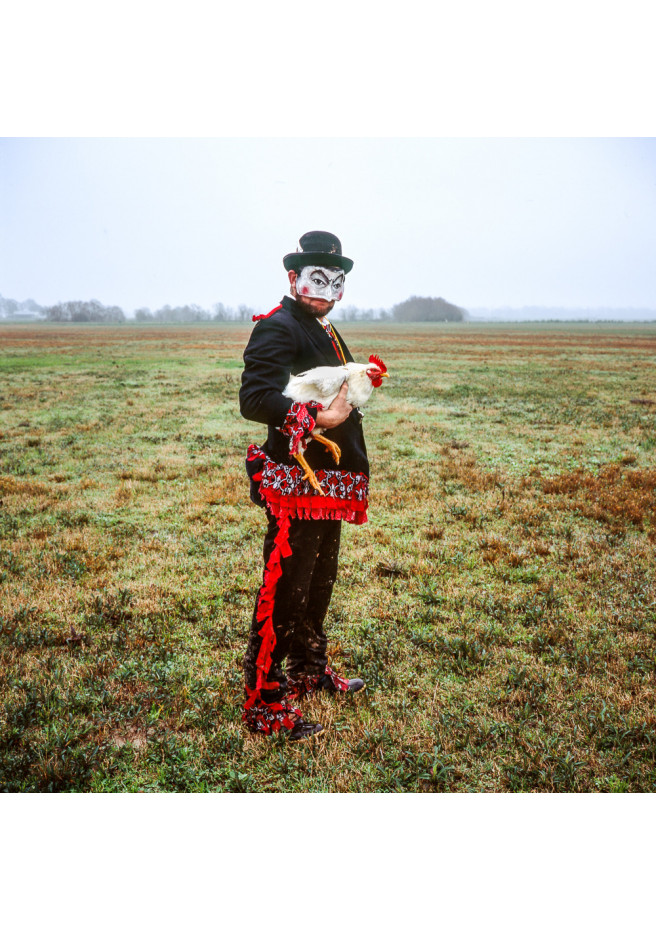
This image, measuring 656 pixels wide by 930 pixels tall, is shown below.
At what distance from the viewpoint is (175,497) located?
684 centimetres

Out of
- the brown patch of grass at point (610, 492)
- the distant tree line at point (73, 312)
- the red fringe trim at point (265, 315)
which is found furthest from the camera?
the distant tree line at point (73, 312)

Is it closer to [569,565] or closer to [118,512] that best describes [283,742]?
[569,565]

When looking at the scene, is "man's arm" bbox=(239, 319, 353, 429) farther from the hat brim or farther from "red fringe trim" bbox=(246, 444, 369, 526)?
the hat brim

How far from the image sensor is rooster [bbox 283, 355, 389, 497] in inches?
99.0

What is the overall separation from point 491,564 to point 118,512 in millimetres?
4263

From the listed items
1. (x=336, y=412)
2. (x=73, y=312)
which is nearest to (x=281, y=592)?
(x=336, y=412)

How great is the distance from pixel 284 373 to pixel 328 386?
0.22 meters

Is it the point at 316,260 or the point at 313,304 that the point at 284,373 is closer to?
the point at 313,304

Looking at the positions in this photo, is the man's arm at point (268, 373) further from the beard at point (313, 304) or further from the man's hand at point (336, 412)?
the beard at point (313, 304)

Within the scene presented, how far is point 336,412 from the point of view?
100 inches

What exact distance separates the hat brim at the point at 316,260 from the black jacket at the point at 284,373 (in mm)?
174

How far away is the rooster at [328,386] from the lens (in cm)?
251

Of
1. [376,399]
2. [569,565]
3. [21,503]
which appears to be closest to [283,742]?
[569,565]

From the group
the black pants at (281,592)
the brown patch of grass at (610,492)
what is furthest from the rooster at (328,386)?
the brown patch of grass at (610,492)
